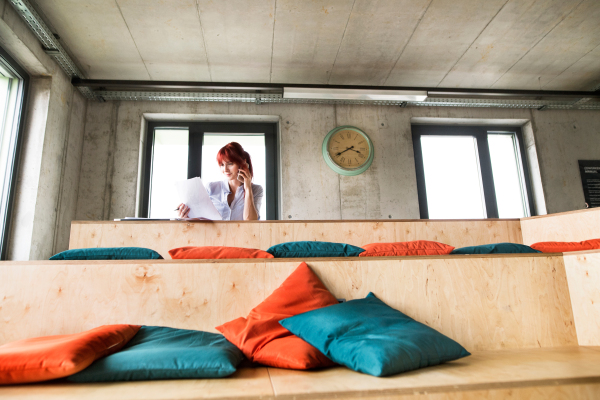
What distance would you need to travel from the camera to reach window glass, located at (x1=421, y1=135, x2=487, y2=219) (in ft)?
15.9

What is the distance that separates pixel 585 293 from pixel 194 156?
13.1ft

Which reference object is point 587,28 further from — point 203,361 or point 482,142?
point 203,361

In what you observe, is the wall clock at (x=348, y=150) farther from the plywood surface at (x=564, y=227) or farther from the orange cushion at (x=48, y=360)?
the orange cushion at (x=48, y=360)

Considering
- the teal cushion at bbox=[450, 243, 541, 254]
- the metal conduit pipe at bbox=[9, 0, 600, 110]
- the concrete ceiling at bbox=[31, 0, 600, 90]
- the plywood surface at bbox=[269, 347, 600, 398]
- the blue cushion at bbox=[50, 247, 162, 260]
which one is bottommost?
the plywood surface at bbox=[269, 347, 600, 398]

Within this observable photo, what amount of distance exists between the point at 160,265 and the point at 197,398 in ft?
2.21

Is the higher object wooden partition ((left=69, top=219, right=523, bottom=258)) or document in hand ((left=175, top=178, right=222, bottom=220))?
document in hand ((left=175, top=178, right=222, bottom=220))

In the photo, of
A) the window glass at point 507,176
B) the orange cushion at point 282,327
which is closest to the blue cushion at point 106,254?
the orange cushion at point 282,327

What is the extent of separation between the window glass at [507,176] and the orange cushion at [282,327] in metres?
4.36

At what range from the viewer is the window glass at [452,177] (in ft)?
15.9

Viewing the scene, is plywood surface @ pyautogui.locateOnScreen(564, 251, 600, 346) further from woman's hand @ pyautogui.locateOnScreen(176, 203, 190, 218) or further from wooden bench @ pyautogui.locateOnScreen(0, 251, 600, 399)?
woman's hand @ pyautogui.locateOnScreen(176, 203, 190, 218)

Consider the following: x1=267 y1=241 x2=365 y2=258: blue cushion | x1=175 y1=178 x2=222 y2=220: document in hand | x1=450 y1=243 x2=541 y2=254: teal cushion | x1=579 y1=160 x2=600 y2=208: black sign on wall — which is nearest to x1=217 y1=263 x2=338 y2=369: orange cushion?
x1=267 y1=241 x2=365 y2=258: blue cushion

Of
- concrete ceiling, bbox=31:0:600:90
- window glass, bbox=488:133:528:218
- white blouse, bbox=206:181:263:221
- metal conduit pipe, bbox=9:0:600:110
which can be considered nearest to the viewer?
white blouse, bbox=206:181:263:221

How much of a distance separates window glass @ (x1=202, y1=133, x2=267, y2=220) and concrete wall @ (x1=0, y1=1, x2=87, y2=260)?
1419 millimetres

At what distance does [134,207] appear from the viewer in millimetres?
4168
